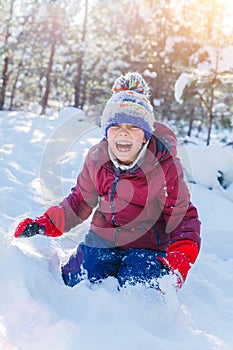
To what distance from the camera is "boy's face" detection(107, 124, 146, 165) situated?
2.61 m

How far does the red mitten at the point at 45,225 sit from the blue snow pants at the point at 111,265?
22 cm

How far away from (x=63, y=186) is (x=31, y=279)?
267 centimetres

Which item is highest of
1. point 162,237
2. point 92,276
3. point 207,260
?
point 162,237

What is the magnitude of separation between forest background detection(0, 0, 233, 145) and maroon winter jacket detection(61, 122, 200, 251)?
5598 millimetres

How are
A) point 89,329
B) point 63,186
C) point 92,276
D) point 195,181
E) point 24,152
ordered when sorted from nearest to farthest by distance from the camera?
1. point 89,329
2. point 92,276
3. point 63,186
4. point 195,181
5. point 24,152

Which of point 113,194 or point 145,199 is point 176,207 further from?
point 113,194

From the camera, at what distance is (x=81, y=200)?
2.96 meters

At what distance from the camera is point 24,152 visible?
6.41m

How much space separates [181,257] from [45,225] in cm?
98

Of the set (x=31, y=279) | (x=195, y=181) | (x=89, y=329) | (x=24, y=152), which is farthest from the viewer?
(x=24, y=152)

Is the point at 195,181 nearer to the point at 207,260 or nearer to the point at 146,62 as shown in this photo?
the point at 207,260

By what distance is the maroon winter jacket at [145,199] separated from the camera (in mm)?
2584

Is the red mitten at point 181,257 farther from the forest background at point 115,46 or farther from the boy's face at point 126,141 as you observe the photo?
the forest background at point 115,46

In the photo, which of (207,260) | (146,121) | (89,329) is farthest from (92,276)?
(207,260)
